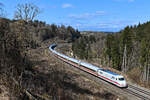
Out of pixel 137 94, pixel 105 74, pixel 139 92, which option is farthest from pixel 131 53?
pixel 137 94

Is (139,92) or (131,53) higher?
(131,53)

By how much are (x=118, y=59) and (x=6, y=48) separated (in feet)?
145

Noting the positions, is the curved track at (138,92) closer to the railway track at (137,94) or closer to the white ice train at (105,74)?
the railway track at (137,94)

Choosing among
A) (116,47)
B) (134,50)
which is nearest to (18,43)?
(116,47)

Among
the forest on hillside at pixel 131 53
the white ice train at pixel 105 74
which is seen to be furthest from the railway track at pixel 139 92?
the forest on hillside at pixel 131 53

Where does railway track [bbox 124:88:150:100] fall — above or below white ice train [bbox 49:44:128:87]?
below

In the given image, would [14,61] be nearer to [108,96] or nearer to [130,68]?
[108,96]

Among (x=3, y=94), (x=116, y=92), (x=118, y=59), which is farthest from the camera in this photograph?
(x=118, y=59)

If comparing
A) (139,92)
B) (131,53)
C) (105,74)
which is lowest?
(139,92)

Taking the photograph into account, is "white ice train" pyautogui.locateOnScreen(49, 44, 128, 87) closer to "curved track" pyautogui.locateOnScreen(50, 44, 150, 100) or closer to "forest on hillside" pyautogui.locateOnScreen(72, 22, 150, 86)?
"curved track" pyautogui.locateOnScreen(50, 44, 150, 100)

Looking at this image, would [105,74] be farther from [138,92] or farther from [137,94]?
[137,94]

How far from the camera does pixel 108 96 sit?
15.4 metres

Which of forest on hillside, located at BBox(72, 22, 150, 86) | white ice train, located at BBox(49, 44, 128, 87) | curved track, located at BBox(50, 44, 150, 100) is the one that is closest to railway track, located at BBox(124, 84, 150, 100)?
curved track, located at BBox(50, 44, 150, 100)

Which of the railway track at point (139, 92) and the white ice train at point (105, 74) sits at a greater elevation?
the white ice train at point (105, 74)
